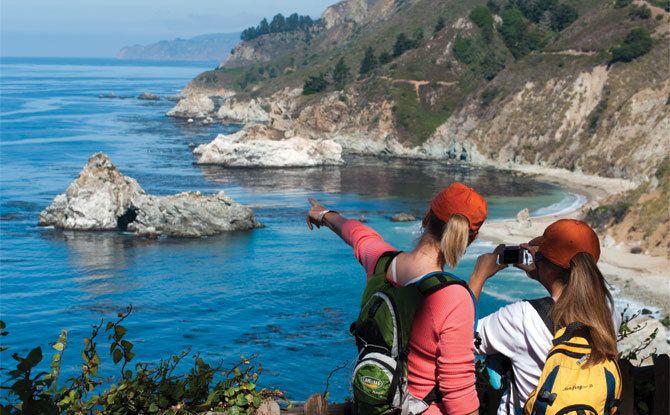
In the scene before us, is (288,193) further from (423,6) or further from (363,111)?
(423,6)

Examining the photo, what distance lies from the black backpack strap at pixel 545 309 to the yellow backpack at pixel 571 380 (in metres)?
0.13

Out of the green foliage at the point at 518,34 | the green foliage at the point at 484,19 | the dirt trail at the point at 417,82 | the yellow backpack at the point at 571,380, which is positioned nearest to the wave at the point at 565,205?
the dirt trail at the point at 417,82

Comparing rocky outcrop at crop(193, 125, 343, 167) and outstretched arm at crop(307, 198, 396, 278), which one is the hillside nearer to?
rocky outcrop at crop(193, 125, 343, 167)

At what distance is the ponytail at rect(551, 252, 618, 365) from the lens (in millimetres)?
3793

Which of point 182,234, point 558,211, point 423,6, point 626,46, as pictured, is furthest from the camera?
point 423,6

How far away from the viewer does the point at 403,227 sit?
→ 52.7 m

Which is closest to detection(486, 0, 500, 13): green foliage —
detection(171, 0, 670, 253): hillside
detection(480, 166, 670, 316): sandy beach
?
detection(171, 0, 670, 253): hillside

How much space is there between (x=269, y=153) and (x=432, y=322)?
8377 cm

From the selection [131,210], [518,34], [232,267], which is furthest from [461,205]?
[518,34]

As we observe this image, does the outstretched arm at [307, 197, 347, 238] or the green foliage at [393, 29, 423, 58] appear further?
the green foliage at [393, 29, 423, 58]

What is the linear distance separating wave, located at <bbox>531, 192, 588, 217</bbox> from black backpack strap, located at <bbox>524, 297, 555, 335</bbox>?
54.0 m

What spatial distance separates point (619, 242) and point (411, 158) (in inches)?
2150

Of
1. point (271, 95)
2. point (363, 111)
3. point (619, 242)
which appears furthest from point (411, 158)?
point (271, 95)

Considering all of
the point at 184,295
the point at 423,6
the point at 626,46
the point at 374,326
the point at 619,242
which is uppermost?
the point at 423,6
